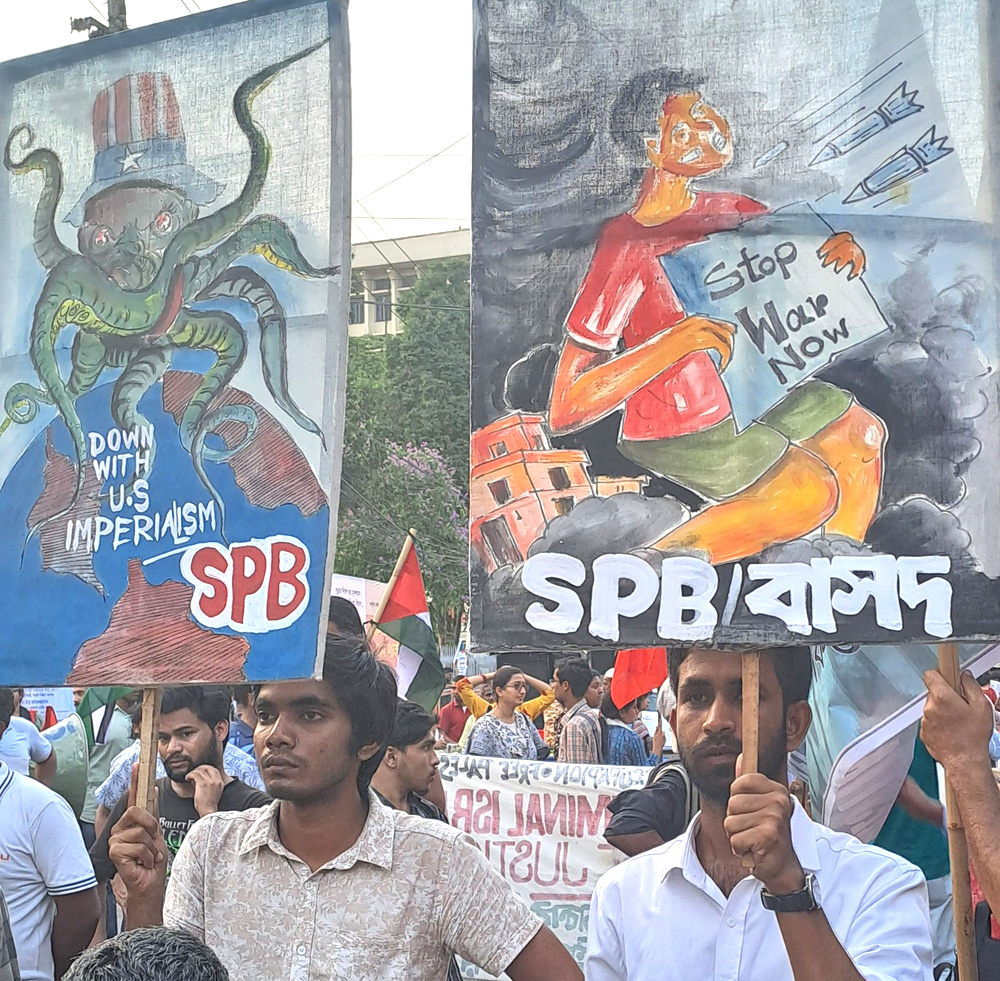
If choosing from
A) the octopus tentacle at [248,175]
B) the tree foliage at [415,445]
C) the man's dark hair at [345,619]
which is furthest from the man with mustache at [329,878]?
the tree foliage at [415,445]

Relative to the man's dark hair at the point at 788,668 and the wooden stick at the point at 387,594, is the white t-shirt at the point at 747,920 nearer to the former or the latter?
the man's dark hair at the point at 788,668

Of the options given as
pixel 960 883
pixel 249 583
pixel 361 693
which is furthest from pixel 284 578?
pixel 960 883

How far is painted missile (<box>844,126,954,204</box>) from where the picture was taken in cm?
282

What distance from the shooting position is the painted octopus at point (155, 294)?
3211 mm

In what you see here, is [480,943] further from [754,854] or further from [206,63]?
[206,63]

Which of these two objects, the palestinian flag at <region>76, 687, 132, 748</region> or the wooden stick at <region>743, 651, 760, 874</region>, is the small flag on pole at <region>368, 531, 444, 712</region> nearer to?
the palestinian flag at <region>76, 687, 132, 748</region>

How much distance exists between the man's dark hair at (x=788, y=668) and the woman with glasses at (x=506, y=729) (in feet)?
17.2

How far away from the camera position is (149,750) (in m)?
2.97

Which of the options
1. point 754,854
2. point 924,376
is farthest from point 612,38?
point 754,854

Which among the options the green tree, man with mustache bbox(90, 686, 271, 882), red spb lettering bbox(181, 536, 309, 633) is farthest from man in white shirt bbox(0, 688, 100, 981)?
the green tree

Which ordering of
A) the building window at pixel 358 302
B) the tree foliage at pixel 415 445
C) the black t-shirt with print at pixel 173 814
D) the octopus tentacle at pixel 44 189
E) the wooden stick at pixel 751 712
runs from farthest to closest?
the building window at pixel 358 302, the tree foliage at pixel 415 445, the black t-shirt with print at pixel 173 814, the octopus tentacle at pixel 44 189, the wooden stick at pixel 751 712

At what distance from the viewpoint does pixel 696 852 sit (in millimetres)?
2775

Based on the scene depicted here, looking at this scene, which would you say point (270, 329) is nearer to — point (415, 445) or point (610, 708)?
point (610, 708)

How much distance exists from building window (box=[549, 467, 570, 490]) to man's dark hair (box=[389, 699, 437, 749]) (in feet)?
8.11
